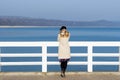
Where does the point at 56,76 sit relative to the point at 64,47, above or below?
below

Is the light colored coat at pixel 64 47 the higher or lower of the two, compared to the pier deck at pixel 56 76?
higher

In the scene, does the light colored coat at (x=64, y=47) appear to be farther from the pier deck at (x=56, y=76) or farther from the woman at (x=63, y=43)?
the pier deck at (x=56, y=76)

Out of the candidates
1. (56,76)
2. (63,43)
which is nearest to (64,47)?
(63,43)

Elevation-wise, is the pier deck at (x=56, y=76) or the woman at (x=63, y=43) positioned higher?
the woman at (x=63, y=43)

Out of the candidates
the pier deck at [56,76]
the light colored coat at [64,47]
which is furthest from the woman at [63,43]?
the pier deck at [56,76]

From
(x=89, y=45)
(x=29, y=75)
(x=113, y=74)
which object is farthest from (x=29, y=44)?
(x=113, y=74)

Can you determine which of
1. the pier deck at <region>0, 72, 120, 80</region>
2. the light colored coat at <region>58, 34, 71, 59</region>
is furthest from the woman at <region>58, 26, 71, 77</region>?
the pier deck at <region>0, 72, 120, 80</region>

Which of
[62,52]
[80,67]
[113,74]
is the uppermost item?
[62,52]

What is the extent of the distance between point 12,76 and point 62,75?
5.39 feet

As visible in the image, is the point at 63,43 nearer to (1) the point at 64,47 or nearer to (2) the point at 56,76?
(1) the point at 64,47

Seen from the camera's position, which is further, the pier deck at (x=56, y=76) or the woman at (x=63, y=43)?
the pier deck at (x=56, y=76)

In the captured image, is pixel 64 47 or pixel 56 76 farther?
pixel 56 76

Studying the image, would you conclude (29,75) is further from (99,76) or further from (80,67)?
(80,67)

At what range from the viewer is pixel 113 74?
12.8 metres
